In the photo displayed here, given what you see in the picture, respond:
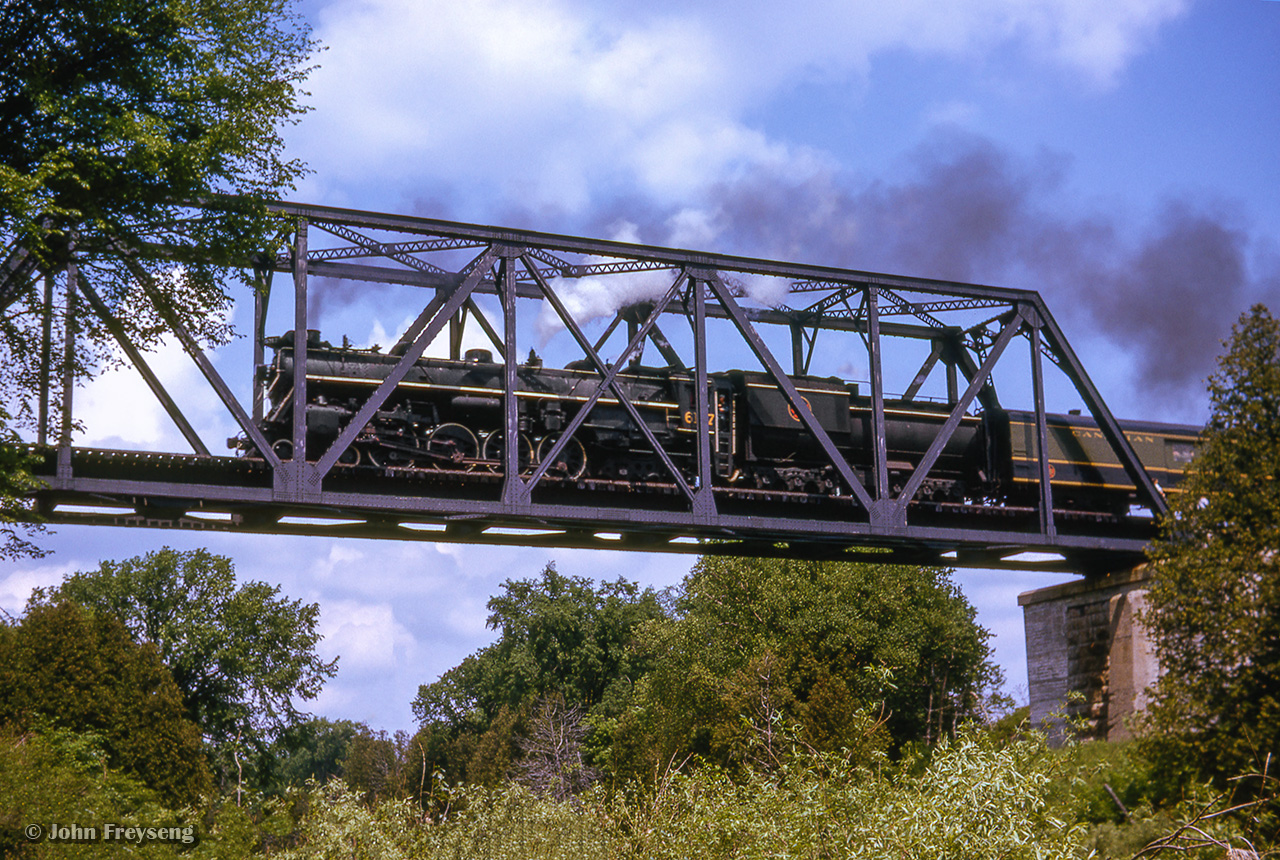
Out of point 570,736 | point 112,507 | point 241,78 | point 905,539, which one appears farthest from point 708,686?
point 241,78

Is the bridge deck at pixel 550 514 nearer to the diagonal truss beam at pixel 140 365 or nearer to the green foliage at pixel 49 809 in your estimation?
the diagonal truss beam at pixel 140 365

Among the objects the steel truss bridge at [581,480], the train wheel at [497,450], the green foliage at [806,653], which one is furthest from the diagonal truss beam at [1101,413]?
the green foliage at [806,653]

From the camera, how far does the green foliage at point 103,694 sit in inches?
1716

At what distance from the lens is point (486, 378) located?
80.2 feet

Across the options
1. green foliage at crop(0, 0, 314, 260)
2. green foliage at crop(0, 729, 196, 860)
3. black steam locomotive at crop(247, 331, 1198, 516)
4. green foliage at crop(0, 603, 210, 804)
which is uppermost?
green foliage at crop(0, 0, 314, 260)

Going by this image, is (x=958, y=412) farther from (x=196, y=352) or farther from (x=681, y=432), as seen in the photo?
(x=196, y=352)

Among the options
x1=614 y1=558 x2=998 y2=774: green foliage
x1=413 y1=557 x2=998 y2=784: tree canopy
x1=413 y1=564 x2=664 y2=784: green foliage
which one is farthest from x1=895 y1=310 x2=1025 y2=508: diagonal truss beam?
x1=413 y1=564 x2=664 y2=784: green foliage

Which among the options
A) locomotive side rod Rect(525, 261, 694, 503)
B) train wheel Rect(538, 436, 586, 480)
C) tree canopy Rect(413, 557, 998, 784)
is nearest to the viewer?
locomotive side rod Rect(525, 261, 694, 503)

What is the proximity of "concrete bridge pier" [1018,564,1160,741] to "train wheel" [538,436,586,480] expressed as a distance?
1199 cm

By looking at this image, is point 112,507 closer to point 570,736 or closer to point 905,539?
point 905,539

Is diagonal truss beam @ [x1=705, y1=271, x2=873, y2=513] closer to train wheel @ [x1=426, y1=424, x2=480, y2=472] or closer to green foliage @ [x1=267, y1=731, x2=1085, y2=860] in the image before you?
train wheel @ [x1=426, y1=424, x2=480, y2=472]

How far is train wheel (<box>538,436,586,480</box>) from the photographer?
24.8 metres

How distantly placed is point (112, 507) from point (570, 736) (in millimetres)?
39158

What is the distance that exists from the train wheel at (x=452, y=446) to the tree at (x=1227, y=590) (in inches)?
534
